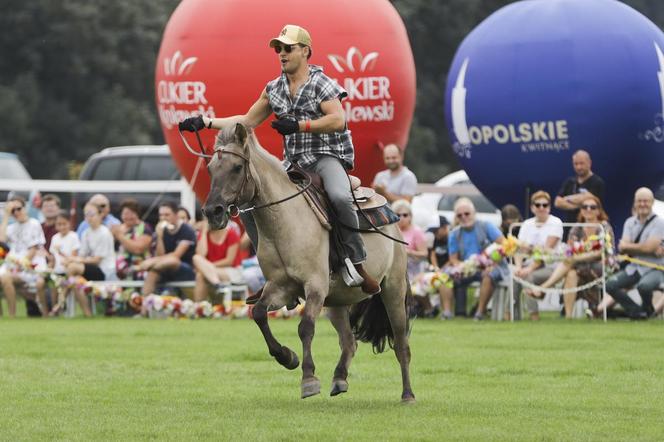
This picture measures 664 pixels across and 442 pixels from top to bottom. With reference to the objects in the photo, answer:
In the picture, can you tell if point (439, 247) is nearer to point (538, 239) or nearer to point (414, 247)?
point (414, 247)

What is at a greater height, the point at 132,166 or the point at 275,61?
the point at 275,61

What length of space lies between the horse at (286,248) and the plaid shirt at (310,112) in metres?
0.35

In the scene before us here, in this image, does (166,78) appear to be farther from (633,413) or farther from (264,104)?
(633,413)

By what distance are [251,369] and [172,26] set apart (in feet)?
40.3

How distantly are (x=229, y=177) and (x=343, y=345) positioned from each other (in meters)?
1.88

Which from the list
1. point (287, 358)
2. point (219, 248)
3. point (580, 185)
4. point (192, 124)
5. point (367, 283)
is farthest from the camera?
point (219, 248)

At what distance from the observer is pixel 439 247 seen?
22406 millimetres

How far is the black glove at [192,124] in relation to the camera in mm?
11078

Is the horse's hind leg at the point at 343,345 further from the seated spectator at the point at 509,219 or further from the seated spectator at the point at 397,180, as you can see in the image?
the seated spectator at the point at 397,180

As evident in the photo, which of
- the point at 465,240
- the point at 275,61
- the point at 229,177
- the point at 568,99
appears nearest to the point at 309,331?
the point at 229,177

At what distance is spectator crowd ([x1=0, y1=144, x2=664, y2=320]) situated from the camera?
66.0 feet

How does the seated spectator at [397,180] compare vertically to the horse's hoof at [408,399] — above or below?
above

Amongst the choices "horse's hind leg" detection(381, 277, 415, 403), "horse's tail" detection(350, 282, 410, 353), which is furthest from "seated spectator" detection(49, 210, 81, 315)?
"horse's hind leg" detection(381, 277, 415, 403)

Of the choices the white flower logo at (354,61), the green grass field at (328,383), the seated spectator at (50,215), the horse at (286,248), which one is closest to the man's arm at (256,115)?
the horse at (286,248)
